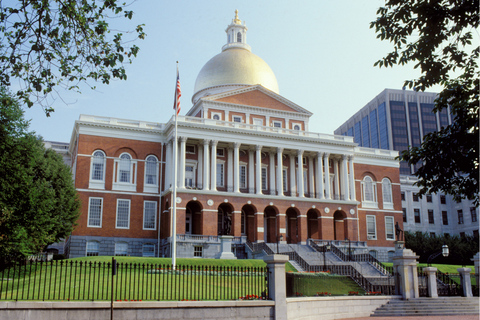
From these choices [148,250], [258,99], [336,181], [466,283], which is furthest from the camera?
[258,99]

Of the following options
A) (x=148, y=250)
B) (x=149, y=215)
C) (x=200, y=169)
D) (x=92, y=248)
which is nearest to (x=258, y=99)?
(x=200, y=169)

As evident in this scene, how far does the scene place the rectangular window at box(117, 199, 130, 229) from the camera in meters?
50.8

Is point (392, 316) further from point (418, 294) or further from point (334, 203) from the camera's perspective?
point (334, 203)

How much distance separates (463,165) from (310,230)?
41115mm

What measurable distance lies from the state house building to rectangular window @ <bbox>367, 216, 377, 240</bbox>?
0.12 meters

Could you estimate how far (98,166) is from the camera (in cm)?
5106

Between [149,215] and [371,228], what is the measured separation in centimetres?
2675

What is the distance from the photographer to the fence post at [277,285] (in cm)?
1927

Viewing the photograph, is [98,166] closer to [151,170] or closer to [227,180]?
[151,170]

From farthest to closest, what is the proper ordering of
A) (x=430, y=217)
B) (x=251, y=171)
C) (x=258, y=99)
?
(x=430, y=217)
(x=258, y=99)
(x=251, y=171)

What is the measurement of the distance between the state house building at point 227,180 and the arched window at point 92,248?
95 millimetres

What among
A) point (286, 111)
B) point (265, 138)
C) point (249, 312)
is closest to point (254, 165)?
point (265, 138)

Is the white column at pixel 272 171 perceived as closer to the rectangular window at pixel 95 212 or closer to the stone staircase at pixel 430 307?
the rectangular window at pixel 95 212

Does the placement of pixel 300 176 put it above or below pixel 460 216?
above
